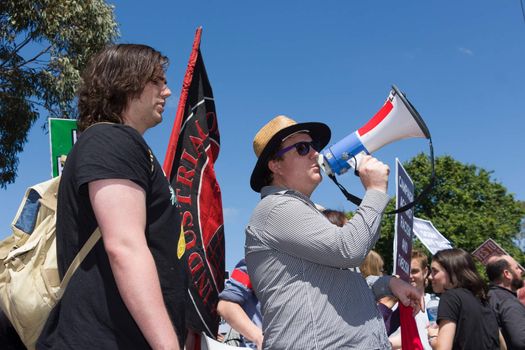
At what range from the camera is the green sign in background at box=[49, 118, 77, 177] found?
4.31 metres

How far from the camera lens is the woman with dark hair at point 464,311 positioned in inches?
166

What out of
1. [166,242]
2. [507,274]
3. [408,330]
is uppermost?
→ [507,274]

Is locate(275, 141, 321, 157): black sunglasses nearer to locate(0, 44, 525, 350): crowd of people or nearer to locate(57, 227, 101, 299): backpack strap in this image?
locate(0, 44, 525, 350): crowd of people

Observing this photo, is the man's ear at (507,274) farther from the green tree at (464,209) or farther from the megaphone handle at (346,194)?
the green tree at (464,209)

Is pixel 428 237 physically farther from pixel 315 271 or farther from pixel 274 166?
pixel 315 271

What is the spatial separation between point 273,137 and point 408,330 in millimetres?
1167

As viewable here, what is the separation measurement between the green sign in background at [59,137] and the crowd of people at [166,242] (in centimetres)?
155

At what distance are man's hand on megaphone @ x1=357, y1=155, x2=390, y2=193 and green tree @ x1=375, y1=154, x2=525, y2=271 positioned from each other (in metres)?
35.1

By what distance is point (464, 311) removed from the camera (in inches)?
168

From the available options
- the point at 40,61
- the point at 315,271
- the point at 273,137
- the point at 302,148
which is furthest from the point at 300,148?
the point at 40,61

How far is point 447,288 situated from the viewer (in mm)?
4688

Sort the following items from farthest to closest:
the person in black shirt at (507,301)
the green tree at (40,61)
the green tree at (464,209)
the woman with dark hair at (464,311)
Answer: the green tree at (464,209), the green tree at (40,61), the person in black shirt at (507,301), the woman with dark hair at (464,311)

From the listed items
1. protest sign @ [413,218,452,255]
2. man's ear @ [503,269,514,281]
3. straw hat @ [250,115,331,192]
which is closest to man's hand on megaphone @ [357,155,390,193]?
straw hat @ [250,115,331,192]

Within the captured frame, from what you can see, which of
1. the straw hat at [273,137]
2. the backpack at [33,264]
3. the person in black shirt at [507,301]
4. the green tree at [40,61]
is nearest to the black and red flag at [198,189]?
the straw hat at [273,137]
